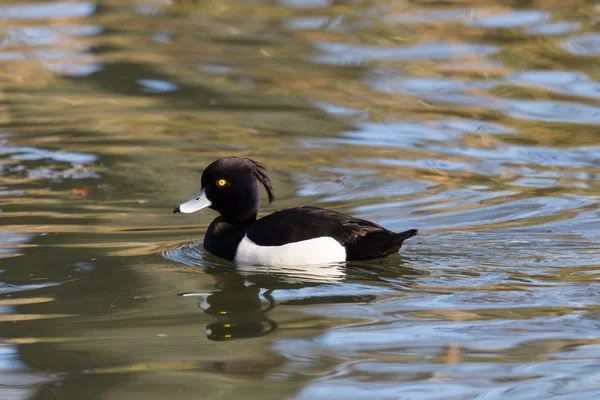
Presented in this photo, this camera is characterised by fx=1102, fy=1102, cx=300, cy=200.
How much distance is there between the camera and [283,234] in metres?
7.43

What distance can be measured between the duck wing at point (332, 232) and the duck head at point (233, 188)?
0.38 meters

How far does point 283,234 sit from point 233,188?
0.64 meters

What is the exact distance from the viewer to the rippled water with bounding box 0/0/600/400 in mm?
5555

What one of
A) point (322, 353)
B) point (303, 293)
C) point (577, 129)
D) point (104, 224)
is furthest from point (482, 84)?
point (322, 353)

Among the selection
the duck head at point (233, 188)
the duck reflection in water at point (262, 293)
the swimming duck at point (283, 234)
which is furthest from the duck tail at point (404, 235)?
the duck head at point (233, 188)

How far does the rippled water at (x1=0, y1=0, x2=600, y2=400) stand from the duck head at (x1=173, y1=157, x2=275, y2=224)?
0.37 m


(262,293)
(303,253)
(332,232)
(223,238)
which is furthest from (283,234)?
(262,293)

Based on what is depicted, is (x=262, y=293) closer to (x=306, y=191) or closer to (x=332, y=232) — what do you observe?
(x=332, y=232)

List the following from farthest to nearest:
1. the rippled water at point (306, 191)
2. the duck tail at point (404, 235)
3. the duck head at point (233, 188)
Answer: the duck head at point (233, 188) → the duck tail at point (404, 235) → the rippled water at point (306, 191)

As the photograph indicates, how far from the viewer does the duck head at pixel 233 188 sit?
25.7 feet

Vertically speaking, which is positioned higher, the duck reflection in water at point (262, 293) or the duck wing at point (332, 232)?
the duck wing at point (332, 232)

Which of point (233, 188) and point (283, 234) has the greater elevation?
point (233, 188)

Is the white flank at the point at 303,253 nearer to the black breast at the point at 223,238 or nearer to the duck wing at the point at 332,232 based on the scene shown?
the duck wing at the point at 332,232

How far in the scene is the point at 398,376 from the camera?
530cm
